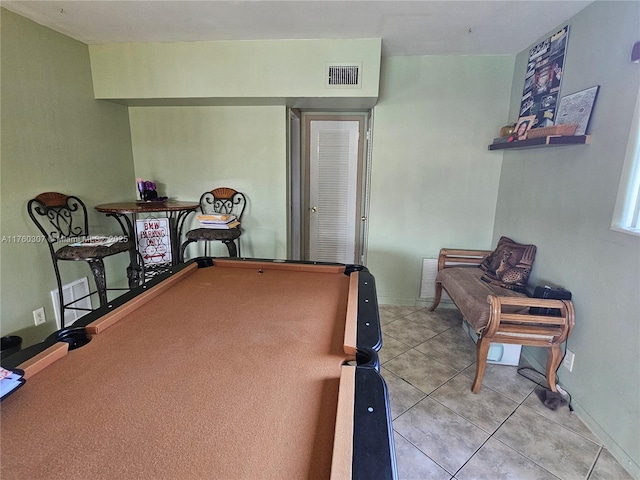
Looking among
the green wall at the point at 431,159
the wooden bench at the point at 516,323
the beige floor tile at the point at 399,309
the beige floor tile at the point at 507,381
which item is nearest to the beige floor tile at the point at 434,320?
the beige floor tile at the point at 399,309

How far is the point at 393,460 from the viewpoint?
26.1 inches

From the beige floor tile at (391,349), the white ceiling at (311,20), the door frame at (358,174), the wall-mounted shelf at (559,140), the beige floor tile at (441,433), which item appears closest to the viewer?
the beige floor tile at (441,433)

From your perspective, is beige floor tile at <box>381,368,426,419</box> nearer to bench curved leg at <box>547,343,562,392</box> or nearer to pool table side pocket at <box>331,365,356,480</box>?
bench curved leg at <box>547,343,562,392</box>

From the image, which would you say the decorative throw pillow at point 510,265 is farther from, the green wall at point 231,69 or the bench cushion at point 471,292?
the green wall at point 231,69

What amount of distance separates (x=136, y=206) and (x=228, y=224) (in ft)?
2.51

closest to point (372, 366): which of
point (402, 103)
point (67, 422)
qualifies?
point (67, 422)

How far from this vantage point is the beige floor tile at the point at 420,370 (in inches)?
84.0

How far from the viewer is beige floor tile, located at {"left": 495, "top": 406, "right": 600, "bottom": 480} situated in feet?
5.04

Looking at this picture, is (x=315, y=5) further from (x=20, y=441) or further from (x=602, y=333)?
(x=602, y=333)

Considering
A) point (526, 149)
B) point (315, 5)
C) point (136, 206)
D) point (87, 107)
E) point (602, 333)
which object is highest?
point (315, 5)

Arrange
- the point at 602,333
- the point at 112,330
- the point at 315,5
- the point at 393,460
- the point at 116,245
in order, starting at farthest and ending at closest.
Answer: the point at 116,245 < the point at 315,5 < the point at 602,333 < the point at 112,330 < the point at 393,460

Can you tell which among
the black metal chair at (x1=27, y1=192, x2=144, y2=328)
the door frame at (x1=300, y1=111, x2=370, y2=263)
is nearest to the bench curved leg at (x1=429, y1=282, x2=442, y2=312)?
the door frame at (x1=300, y1=111, x2=370, y2=263)

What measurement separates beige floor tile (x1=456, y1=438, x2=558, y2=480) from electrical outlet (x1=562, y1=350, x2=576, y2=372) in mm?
754

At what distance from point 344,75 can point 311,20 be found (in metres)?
0.48
